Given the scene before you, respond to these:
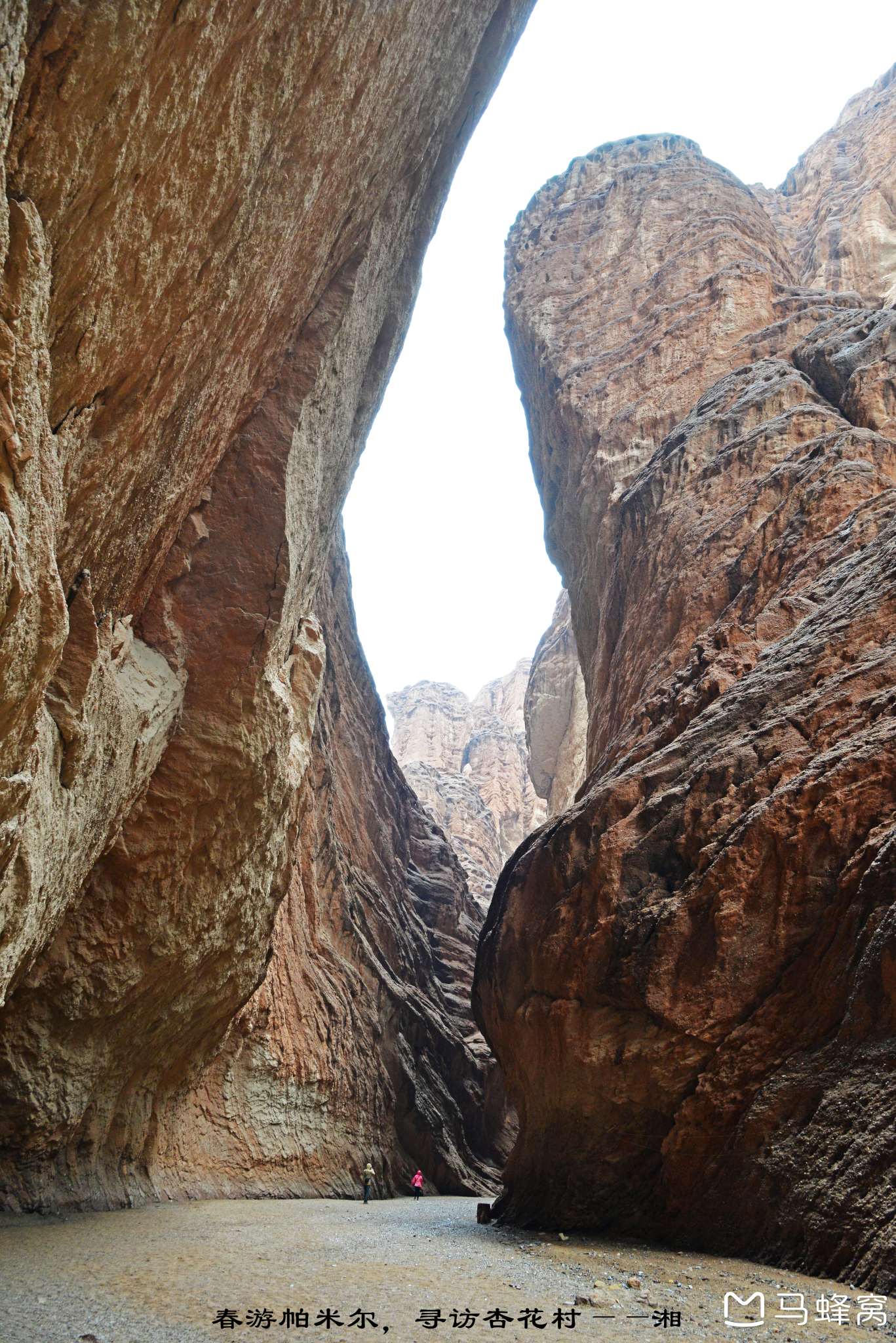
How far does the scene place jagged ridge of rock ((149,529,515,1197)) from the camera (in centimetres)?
1474

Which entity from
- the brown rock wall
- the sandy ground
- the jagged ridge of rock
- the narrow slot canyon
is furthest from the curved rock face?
the sandy ground

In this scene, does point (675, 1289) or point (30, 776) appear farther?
point (675, 1289)

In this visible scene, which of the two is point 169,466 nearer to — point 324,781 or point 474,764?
point 324,781

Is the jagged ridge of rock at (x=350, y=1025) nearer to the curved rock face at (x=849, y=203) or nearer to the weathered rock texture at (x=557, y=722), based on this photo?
the weathered rock texture at (x=557, y=722)

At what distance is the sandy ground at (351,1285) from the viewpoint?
495 centimetres

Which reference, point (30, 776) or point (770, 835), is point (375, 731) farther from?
point (30, 776)

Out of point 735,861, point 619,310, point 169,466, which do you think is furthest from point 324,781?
point 619,310

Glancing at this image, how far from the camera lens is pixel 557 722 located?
125 feet

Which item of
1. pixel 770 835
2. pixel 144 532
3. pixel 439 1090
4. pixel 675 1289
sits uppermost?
pixel 144 532

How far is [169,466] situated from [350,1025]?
14.4 metres

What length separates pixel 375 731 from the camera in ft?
82.5

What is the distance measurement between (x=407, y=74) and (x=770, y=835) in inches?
379

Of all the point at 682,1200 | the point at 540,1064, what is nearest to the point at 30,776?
the point at 682,1200

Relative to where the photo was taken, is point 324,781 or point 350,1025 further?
point 324,781
